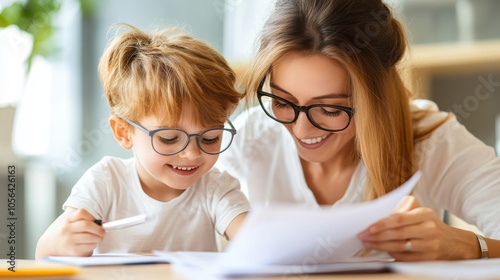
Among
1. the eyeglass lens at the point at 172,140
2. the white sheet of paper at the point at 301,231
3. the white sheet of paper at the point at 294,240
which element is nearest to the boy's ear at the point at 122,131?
the eyeglass lens at the point at 172,140

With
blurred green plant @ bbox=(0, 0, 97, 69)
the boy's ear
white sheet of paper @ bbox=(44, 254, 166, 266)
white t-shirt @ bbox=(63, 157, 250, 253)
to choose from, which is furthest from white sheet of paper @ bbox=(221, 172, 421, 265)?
blurred green plant @ bbox=(0, 0, 97, 69)

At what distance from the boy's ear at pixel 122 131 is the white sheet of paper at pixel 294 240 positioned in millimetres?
524

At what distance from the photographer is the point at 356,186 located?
170cm

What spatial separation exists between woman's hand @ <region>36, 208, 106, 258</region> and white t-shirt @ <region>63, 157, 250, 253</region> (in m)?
0.20

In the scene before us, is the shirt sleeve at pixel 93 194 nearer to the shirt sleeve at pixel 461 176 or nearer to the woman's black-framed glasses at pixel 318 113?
the woman's black-framed glasses at pixel 318 113

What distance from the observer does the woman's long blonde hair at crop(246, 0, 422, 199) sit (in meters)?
1.46

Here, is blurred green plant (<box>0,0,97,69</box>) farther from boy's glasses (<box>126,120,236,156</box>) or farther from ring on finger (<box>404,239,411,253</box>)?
ring on finger (<box>404,239,411,253</box>)

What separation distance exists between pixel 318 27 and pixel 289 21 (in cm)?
8

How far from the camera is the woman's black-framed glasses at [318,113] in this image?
1439 millimetres

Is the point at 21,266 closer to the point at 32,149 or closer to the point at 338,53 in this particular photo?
the point at 338,53

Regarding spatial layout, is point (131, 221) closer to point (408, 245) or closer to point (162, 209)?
point (162, 209)

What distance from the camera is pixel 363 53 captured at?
1477 millimetres

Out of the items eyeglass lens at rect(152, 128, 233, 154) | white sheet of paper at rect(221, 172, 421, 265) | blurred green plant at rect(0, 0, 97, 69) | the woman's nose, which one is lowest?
white sheet of paper at rect(221, 172, 421, 265)

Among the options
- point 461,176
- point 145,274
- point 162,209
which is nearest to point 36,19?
point 162,209
